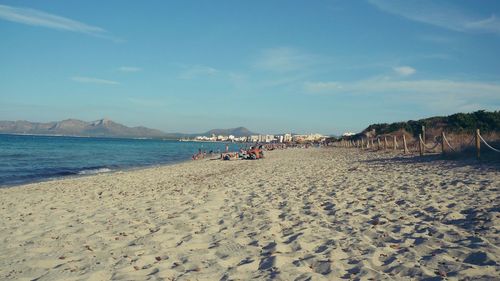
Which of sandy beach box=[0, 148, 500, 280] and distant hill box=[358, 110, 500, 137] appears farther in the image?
distant hill box=[358, 110, 500, 137]

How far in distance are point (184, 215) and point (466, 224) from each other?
Answer: 14.6 feet

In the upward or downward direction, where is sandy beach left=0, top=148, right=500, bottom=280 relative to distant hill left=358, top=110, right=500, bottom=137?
downward

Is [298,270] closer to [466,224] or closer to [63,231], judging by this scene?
[466,224]

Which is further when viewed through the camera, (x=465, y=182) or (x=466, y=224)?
(x=465, y=182)

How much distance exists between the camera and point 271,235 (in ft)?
17.3

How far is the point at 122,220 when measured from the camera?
6.79 metres

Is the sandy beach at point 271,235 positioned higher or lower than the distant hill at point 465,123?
lower

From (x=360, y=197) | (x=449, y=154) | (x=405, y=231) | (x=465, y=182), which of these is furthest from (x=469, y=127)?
(x=405, y=231)

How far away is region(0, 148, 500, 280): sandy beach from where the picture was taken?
13.0 feet

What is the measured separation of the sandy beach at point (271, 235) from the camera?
396 cm

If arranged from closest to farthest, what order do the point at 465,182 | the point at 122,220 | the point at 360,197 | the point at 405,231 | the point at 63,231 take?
the point at 405,231 < the point at 63,231 < the point at 122,220 < the point at 360,197 < the point at 465,182

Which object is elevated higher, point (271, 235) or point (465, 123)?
point (465, 123)

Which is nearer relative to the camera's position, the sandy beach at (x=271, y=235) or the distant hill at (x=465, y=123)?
the sandy beach at (x=271, y=235)

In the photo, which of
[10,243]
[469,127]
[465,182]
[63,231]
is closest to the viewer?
[10,243]
